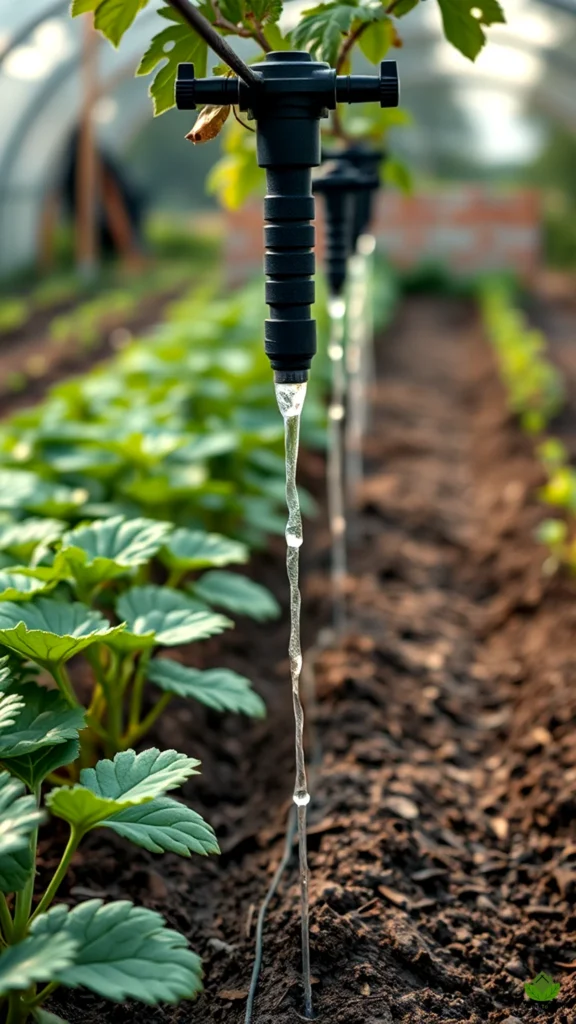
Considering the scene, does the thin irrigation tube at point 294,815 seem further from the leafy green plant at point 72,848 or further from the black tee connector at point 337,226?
the black tee connector at point 337,226

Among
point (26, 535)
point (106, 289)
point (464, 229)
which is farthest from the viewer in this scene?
point (464, 229)

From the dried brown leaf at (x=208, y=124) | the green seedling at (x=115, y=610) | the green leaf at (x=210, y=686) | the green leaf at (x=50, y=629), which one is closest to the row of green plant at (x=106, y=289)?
the green seedling at (x=115, y=610)

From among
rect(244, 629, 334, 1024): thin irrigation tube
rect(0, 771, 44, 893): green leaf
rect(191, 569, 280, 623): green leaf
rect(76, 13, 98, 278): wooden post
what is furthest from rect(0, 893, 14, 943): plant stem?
rect(76, 13, 98, 278): wooden post

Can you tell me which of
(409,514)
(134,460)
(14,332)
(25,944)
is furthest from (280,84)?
(14,332)

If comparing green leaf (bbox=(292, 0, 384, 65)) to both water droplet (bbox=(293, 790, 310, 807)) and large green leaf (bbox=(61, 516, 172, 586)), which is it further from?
water droplet (bbox=(293, 790, 310, 807))

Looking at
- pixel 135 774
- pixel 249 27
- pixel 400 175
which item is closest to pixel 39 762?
pixel 135 774

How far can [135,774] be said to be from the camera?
162cm

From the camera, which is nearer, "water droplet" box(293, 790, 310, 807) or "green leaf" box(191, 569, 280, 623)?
"water droplet" box(293, 790, 310, 807)

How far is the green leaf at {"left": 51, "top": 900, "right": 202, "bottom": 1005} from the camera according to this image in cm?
133

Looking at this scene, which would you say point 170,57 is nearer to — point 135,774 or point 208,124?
point 208,124

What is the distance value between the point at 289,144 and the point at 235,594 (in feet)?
4.12

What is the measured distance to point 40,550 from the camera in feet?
7.32

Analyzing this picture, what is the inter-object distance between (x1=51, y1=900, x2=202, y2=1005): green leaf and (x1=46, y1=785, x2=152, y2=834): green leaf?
132mm

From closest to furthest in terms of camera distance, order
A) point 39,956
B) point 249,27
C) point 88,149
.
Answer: point 39,956, point 249,27, point 88,149
